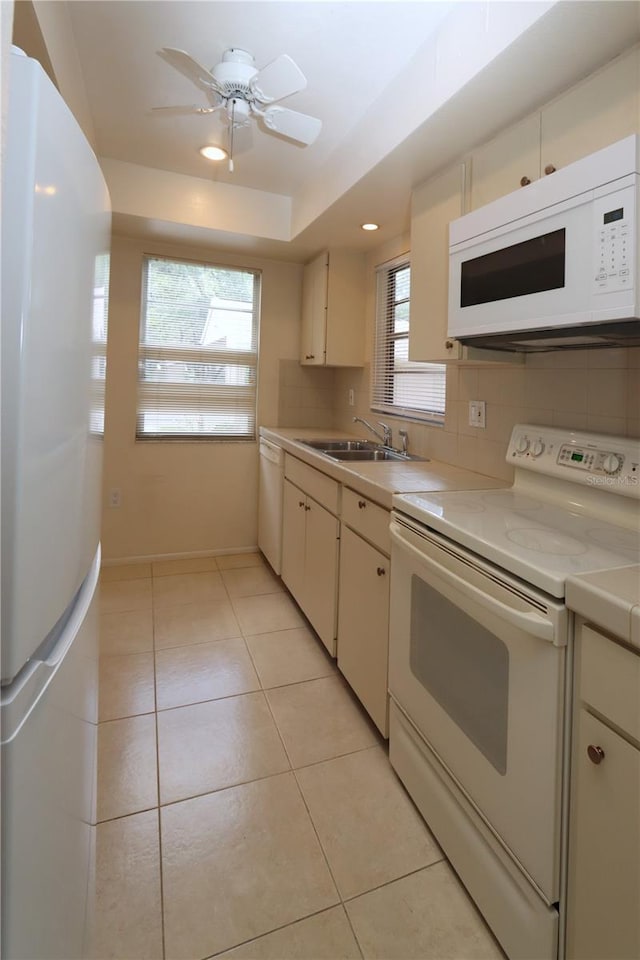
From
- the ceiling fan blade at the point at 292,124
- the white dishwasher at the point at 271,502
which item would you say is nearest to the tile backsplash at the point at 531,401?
the white dishwasher at the point at 271,502

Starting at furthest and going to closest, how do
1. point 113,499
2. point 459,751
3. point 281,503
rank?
point 113,499, point 281,503, point 459,751

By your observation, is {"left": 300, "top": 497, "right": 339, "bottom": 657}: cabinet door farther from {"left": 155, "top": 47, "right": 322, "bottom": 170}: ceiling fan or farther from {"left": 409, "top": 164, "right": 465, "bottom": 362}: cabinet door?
{"left": 155, "top": 47, "right": 322, "bottom": 170}: ceiling fan

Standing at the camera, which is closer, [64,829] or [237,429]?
[64,829]

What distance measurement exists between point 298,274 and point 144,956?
3.83 meters

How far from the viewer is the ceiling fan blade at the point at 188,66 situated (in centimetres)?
148

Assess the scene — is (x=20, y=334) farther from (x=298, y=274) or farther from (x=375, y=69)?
(x=298, y=274)

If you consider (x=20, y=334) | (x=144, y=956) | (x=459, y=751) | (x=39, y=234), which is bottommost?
(x=144, y=956)

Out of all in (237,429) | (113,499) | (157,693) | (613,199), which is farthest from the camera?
(237,429)

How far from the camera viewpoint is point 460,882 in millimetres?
1312

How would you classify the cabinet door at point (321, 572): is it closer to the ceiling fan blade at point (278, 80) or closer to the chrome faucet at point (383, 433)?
the chrome faucet at point (383, 433)

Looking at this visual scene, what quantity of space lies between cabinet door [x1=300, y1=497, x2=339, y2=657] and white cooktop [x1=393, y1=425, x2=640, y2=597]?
749 millimetres

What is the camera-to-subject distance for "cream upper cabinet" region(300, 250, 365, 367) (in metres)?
3.30

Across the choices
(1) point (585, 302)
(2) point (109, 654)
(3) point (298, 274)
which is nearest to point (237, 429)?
(3) point (298, 274)

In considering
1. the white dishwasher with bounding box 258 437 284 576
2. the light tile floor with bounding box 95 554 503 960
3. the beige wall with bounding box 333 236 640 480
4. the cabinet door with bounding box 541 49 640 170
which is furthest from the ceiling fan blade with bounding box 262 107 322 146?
the light tile floor with bounding box 95 554 503 960
